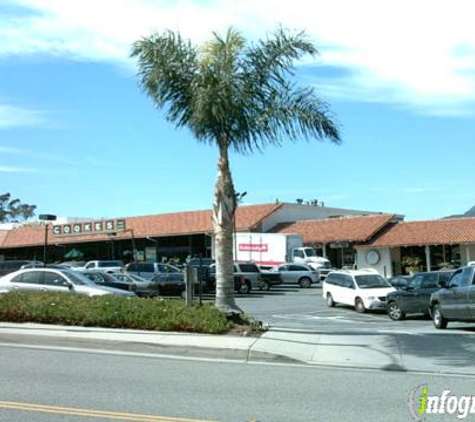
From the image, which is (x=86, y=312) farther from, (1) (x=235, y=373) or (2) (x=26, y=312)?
(1) (x=235, y=373)

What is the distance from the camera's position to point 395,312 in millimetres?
22828

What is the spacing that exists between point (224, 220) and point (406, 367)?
17.6ft

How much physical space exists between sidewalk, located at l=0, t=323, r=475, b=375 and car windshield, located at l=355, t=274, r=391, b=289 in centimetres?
1090

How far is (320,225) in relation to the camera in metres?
54.2

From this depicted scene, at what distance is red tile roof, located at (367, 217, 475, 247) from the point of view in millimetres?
45688

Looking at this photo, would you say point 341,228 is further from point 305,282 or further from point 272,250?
point 305,282

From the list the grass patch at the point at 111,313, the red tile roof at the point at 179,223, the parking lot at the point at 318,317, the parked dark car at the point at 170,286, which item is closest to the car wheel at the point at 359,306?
the parking lot at the point at 318,317

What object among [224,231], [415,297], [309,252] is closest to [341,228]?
[309,252]

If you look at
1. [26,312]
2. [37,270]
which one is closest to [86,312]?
[26,312]

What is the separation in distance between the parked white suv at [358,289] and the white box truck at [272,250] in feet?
58.0

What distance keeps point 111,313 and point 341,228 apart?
38.2 meters

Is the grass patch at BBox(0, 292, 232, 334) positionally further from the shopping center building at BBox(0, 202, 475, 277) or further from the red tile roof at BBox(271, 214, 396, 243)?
the red tile roof at BBox(271, 214, 396, 243)

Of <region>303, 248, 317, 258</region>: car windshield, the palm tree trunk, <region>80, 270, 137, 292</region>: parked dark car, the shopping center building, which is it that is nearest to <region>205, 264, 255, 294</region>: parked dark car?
<region>80, 270, 137, 292</region>: parked dark car

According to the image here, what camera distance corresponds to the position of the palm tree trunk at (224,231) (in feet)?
50.4
